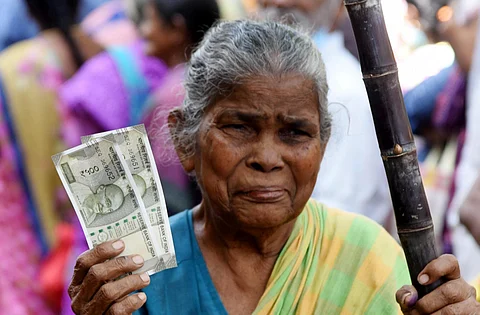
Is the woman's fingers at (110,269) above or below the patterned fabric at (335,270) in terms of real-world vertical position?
above

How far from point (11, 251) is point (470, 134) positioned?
3.20 m

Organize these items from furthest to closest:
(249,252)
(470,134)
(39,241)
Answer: (39,241)
(470,134)
(249,252)

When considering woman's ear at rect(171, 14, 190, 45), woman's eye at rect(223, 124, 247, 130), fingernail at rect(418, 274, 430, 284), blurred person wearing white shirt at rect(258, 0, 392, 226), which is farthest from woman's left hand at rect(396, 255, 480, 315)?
woman's ear at rect(171, 14, 190, 45)

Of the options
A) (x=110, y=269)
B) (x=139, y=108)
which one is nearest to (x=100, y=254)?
(x=110, y=269)

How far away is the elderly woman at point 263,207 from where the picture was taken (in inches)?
138

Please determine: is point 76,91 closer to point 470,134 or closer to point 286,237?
point 470,134

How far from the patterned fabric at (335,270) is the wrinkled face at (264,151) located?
0.22 metres

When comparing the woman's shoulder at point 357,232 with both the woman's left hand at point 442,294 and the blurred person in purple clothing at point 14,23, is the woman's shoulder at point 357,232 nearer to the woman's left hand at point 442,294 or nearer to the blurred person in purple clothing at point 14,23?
the woman's left hand at point 442,294

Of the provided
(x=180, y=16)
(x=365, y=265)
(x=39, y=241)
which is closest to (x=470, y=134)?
(x=180, y=16)

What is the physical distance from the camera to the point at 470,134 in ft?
19.6

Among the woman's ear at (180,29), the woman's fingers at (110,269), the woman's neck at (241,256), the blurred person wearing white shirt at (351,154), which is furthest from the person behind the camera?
the woman's ear at (180,29)

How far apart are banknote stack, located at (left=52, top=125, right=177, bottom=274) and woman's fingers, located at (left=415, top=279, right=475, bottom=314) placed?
84 centimetres

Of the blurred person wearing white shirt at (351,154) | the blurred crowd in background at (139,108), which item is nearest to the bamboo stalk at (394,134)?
the blurred person wearing white shirt at (351,154)

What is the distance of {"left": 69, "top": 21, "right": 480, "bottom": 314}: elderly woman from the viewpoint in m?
3.51
